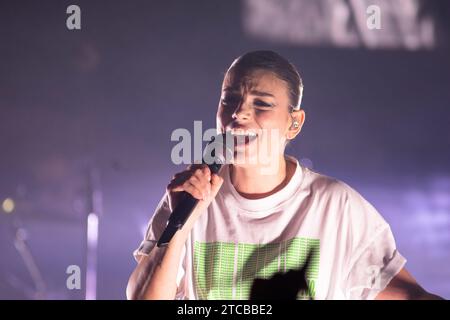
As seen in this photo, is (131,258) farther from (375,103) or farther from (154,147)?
(375,103)

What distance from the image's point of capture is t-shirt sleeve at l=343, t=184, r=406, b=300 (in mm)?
2467

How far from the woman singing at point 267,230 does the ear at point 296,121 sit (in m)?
0.02

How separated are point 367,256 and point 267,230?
17.2 inches

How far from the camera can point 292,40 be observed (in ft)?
9.23

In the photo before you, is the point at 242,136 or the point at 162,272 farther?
the point at 242,136

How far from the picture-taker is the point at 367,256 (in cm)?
248

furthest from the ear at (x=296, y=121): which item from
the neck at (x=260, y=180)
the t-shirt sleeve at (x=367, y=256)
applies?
the t-shirt sleeve at (x=367, y=256)

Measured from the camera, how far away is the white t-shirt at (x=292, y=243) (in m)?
2.50

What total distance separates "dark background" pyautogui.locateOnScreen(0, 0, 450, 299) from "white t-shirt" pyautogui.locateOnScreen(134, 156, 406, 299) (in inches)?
6.2

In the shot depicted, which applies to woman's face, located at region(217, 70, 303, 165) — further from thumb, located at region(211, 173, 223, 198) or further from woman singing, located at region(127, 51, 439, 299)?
thumb, located at region(211, 173, 223, 198)

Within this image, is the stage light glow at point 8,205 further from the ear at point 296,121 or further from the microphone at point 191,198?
the ear at point 296,121

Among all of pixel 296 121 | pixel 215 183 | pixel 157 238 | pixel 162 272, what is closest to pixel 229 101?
pixel 296 121

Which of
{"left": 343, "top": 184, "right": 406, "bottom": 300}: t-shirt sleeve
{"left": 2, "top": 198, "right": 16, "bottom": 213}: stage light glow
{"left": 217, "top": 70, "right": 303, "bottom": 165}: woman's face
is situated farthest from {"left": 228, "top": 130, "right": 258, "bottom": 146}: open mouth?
{"left": 2, "top": 198, "right": 16, "bottom": 213}: stage light glow

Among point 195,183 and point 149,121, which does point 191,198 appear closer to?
point 195,183
